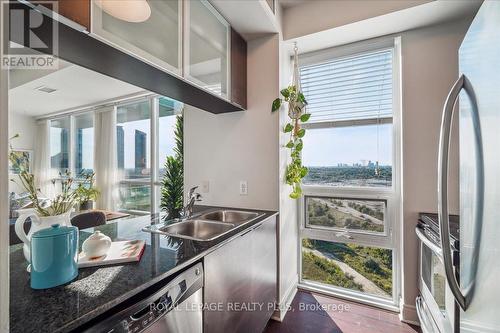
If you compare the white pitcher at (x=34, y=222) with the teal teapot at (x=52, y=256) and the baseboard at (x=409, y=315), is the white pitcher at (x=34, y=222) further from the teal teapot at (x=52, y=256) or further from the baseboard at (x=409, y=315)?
the baseboard at (x=409, y=315)

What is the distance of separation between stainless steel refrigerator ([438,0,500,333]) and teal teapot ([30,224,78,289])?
1.20 metres

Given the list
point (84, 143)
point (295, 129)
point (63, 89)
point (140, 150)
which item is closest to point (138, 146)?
point (140, 150)

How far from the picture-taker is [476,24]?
0.74m

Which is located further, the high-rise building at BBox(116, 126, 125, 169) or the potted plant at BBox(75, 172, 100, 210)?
the high-rise building at BBox(116, 126, 125, 169)

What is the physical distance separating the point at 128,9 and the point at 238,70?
102cm

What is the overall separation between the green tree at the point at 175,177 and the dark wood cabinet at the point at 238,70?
1.37 metres

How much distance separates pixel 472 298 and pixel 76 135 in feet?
17.8

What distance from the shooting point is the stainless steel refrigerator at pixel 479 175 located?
1.96 ft

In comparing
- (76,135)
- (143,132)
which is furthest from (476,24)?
(76,135)

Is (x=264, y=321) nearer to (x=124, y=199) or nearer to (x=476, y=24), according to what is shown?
(x=476, y=24)

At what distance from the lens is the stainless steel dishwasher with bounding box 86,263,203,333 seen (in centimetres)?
65

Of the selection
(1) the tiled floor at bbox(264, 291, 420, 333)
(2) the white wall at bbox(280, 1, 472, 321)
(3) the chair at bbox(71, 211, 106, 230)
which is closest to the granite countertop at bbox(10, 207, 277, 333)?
(3) the chair at bbox(71, 211, 106, 230)

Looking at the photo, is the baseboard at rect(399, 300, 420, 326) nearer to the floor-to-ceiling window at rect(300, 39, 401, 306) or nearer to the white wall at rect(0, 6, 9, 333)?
the floor-to-ceiling window at rect(300, 39, 401, 306)

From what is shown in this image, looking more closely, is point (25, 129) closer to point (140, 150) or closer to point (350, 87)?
point (140, 150)
